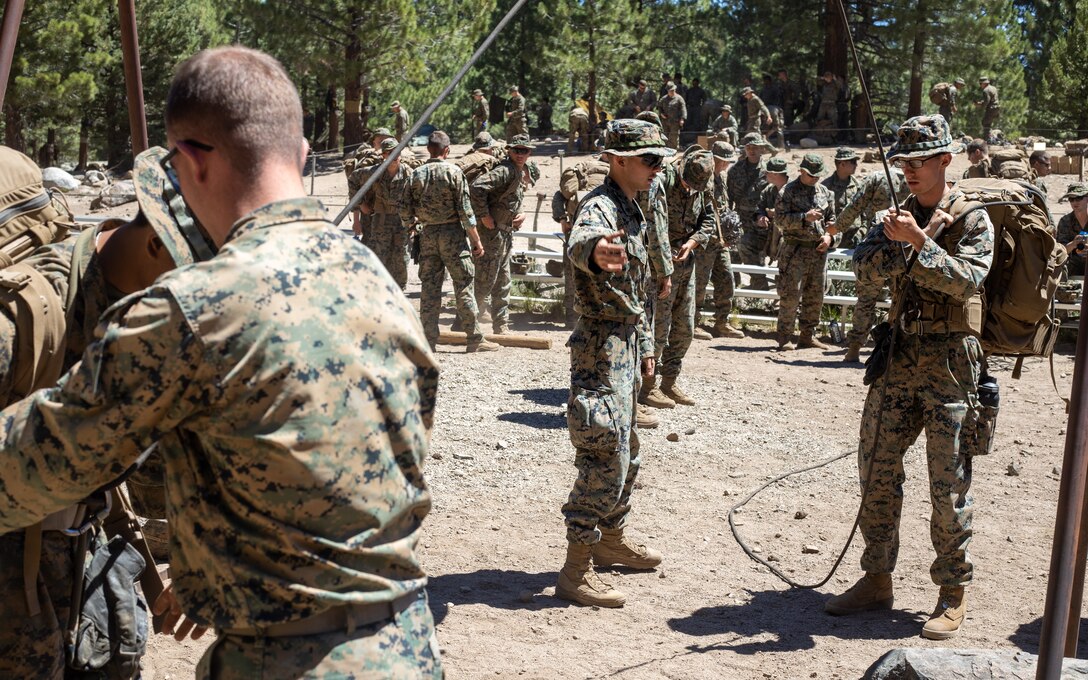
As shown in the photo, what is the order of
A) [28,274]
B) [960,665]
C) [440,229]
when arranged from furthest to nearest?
[440,229] < [960,665] < [28,274]

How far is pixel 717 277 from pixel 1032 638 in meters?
8.49

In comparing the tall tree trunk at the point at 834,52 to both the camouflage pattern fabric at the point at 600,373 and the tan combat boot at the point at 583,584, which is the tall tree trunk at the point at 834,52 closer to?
the camouflage pattern fabric at the point at 600,373

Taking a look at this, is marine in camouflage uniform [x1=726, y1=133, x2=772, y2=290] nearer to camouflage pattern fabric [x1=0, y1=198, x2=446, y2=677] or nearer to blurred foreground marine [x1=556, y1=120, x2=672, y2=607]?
blurred foreground marine [x1=556, y1=120, x2=672, y2=607]

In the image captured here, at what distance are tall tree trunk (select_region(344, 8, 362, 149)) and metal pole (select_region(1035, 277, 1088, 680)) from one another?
1164 inches

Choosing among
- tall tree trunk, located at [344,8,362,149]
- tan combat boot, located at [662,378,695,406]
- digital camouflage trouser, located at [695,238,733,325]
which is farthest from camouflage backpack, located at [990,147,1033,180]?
tall tree trunk, located at [344,8,362,149]

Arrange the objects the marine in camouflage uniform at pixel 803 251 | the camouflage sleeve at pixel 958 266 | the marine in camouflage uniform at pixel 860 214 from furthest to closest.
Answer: the marine in camouflage uniform at pixel 803 251, the marine in camouflage uniform at pixel 860 214, the camouflage sleeve at pixel 958 266

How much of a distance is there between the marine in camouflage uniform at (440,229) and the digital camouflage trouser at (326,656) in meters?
9.20

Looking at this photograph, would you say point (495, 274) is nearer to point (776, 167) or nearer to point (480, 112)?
point (776, 167)

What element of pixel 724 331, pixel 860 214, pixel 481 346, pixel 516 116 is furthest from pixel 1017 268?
pixel 516 116

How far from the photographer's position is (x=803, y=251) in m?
13.2

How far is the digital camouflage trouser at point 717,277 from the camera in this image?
13.3m

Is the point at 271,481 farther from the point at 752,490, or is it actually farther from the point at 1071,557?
the point at 752,490

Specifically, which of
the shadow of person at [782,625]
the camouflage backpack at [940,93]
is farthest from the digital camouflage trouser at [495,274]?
the camouflage backpack at [940,93]

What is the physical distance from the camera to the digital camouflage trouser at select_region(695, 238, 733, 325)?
13.3 m
